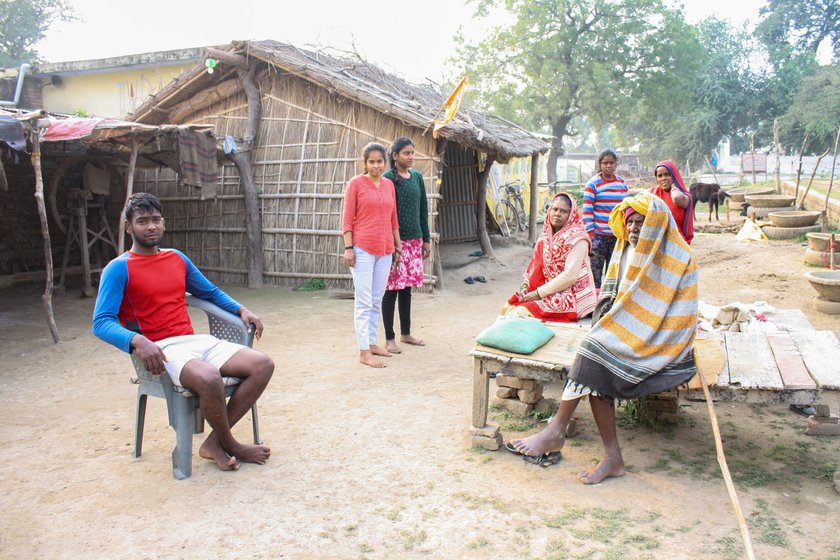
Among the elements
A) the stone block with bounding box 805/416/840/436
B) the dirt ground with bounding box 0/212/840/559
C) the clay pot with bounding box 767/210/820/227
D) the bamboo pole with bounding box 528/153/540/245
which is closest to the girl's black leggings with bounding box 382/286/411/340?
the dirt ground with bounding box 0/212/840/559

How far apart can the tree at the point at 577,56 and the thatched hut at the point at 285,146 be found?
2020 centimetres

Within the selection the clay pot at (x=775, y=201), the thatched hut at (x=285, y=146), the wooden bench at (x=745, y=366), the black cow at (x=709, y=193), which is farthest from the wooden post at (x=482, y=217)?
the wooden bench at (x=745, y=366)

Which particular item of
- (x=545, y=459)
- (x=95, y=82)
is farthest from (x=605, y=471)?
(x=95, y=82)

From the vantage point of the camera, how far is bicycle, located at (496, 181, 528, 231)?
16.1 meters

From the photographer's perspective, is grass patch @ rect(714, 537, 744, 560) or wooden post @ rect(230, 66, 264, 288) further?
wooden post @ rect(230, 66, 264, 288)

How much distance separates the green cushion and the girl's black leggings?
2.00 m

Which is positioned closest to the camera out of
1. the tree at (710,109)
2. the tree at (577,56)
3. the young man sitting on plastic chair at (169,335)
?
the young man sitting on plastic chair at (169,335)

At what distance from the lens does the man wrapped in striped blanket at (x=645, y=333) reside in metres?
2.98

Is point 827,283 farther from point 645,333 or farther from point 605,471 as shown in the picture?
point 605,471

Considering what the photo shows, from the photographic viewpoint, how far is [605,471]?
310cm

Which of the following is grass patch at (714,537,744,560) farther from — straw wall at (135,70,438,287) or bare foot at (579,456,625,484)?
straw wall at (135,70,438,287)

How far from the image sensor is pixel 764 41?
37875mm

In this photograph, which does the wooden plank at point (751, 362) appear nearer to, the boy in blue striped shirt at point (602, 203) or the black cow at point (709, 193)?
the boy in blue striped shirt at point (602, 203)

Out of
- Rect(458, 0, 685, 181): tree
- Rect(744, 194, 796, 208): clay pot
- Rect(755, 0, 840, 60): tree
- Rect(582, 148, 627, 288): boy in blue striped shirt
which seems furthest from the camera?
Rect(755, 0, 840, 60): tree
